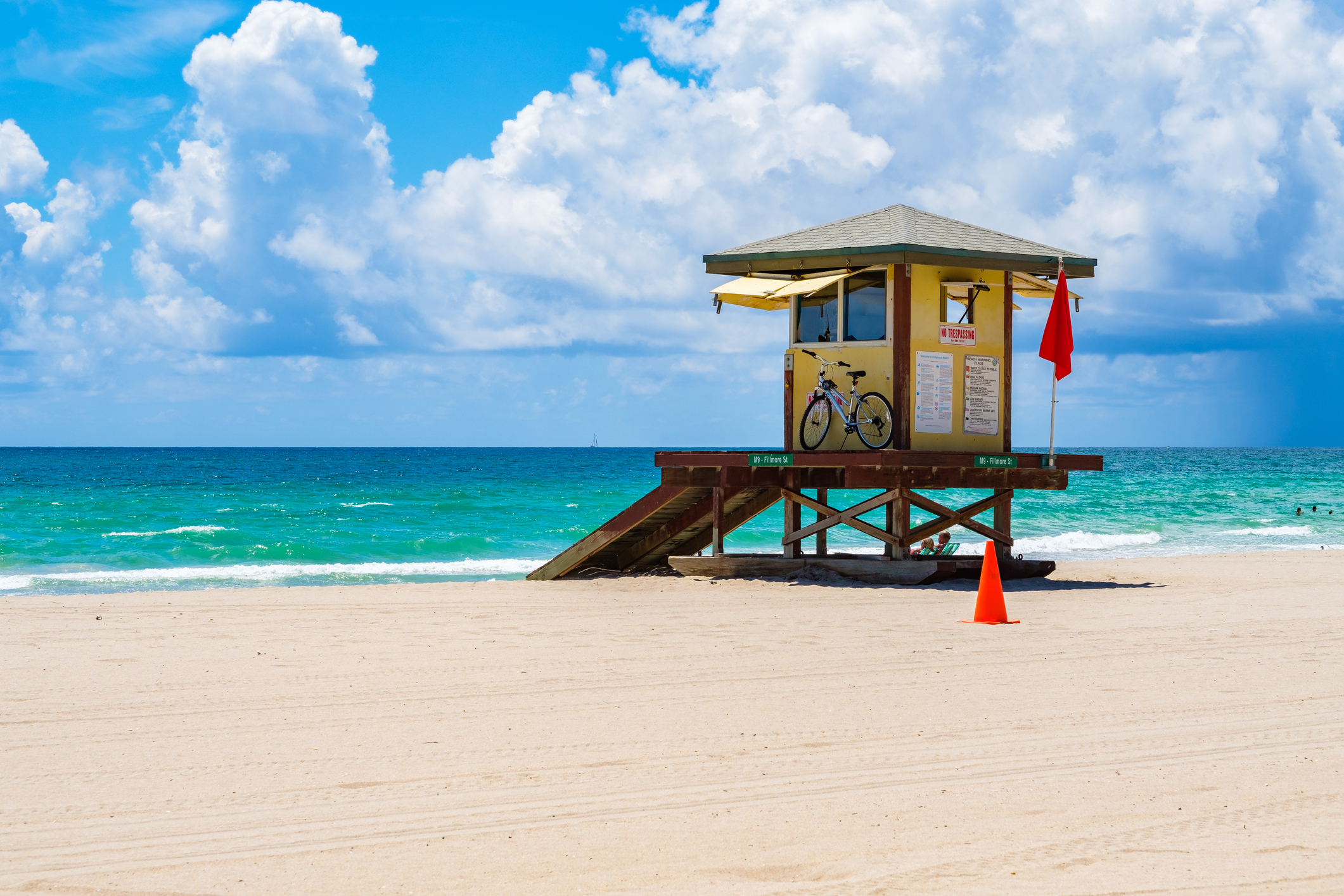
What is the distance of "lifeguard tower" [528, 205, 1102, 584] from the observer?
13430 millimetres

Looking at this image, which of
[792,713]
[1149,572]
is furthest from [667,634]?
[1149,572]

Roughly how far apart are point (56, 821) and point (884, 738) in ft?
13.3

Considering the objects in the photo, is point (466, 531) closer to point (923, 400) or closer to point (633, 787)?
point (923, 400)

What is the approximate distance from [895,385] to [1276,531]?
73.6 ft

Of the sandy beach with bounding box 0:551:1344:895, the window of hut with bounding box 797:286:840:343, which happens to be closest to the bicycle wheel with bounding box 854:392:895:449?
the window of hut with bounding box 797:286:840:343


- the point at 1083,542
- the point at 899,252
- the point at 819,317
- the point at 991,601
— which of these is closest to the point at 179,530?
the point at 819,317

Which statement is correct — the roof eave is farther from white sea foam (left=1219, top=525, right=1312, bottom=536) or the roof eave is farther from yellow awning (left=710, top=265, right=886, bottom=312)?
white sea foam (left=1219, top=525, right=1312, bottom=536)

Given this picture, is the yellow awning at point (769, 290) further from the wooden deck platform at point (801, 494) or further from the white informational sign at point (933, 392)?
the wooden deck platform at point (801, 494)

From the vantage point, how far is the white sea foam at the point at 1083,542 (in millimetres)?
25828

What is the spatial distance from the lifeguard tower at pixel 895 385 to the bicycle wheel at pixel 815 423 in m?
0.08

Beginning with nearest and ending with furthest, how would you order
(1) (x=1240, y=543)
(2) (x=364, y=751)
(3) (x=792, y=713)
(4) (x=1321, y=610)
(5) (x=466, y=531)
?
(2) (x=364, y=751), (3) (x=792, y=713), (4) (x=1321, y=610), (1) (x=1240, y=543), (5) (x=466, y=531)

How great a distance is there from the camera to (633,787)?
516cm

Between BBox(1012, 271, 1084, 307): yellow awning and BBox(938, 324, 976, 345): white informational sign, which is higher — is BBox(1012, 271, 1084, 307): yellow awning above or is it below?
above

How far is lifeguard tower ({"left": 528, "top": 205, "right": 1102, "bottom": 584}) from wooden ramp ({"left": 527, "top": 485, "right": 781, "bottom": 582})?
2.1 inches
